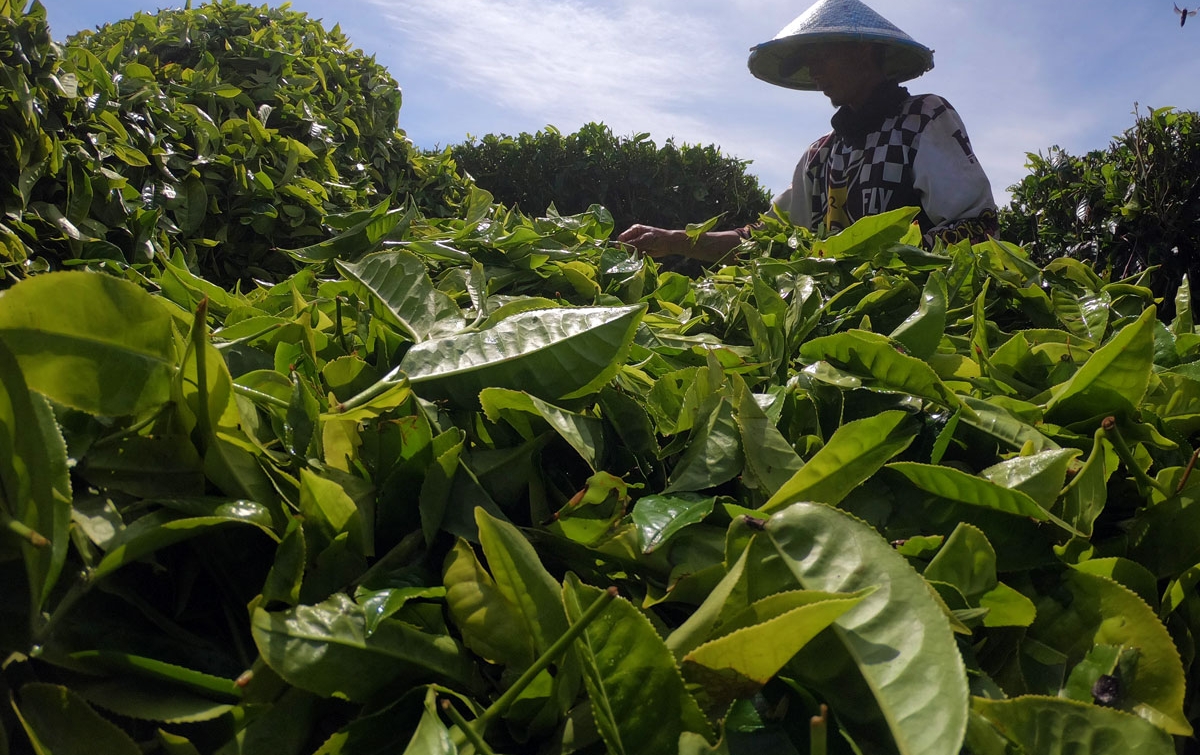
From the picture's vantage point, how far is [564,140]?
25.5 ft

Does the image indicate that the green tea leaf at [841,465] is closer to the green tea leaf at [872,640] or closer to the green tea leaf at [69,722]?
the green tea leaf at [872,640]

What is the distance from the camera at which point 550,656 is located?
469 mm

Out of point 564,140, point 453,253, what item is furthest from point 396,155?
point 564,140

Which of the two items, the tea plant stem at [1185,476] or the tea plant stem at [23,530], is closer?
the tea plant stem at [23,530]

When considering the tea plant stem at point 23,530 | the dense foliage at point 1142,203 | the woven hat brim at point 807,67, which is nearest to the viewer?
the tea plant stem at point 23,530

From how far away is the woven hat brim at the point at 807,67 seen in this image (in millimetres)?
3294

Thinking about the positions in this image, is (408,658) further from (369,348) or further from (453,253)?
(453,253)

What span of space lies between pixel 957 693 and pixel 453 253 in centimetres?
95

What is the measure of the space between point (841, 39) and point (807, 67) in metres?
0.66

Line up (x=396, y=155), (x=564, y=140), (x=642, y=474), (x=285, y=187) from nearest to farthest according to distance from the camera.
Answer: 1. (x=642, y=474)
2. (x=285, y=187)
3. (x=396, y=155)
4. (x=564, y=140)

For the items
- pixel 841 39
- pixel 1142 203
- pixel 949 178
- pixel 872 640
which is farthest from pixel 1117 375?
pixel 1142 203

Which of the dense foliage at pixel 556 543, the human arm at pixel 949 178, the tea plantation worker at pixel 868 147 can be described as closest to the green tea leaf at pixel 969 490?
the dense foliage at pixel 556 543

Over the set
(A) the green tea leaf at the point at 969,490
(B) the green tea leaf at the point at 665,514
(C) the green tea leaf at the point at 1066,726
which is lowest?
(C) the green tea leaf at the point at 1066,726

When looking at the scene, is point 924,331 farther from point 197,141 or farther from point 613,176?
point 613,176
